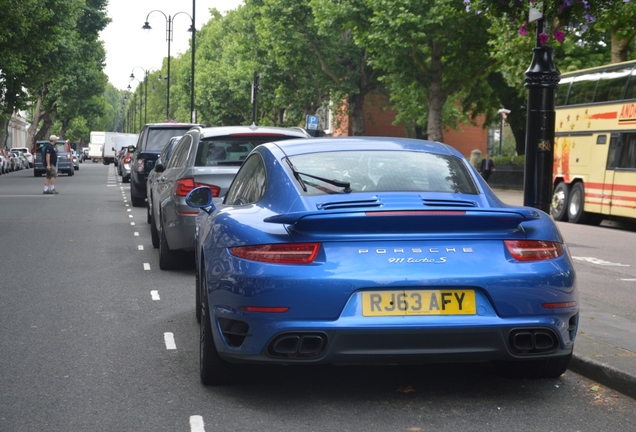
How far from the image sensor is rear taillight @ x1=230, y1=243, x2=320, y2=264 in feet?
16.8

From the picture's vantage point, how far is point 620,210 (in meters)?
23.8

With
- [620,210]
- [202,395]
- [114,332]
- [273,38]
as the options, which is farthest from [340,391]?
[273,38]

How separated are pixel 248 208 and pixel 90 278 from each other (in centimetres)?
563

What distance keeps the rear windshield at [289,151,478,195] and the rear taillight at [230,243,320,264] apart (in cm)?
62

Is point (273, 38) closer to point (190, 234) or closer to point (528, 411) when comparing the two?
point (190, 234)

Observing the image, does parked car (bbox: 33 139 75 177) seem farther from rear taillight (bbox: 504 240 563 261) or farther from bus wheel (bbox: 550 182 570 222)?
rear taillight (bbox: 504 240 563 261)

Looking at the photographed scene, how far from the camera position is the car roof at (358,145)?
6309 millimetres

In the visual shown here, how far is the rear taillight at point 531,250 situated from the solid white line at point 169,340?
9.36 feet

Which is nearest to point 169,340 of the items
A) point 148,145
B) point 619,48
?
point 148,145

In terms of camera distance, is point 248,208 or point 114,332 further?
point 114,332

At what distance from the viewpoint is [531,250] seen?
5.30 m

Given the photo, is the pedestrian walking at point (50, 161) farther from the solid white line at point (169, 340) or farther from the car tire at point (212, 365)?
the car tire at point (212, 365)

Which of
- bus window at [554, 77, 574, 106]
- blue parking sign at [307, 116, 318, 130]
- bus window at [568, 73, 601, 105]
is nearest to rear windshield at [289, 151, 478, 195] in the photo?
bus window at [568, 73, 601, 105]

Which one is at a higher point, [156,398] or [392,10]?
[392,10]
